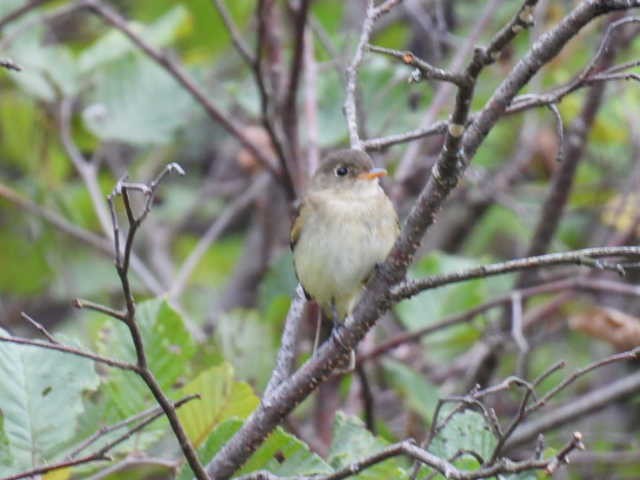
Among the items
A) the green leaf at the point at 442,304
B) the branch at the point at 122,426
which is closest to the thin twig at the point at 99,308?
the branch at the point at 122,426

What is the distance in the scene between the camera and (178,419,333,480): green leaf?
7.63 ft

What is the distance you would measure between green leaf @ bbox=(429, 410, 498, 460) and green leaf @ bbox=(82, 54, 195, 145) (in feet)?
7.45

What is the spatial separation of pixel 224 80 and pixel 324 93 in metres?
1.80

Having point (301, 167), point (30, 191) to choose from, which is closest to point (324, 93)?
point (301, 167)

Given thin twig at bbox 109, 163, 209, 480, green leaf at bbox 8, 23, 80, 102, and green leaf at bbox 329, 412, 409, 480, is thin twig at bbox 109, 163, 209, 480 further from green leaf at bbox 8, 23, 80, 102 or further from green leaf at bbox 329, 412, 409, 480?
green leaf at bbox 8, 23, 80, 102

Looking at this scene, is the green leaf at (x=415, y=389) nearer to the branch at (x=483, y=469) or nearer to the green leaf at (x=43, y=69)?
the green leaf at (x=43, y=69)

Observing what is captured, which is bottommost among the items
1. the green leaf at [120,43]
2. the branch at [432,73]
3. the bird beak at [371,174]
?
the branch at [432,73]

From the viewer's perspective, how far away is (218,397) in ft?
→ 8.59

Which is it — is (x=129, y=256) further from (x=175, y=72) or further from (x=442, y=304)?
(x=442, y=304)

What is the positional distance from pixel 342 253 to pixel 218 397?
0.79m

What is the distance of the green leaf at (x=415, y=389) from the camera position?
3660 millimetres

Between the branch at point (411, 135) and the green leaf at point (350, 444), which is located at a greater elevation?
the branch at point (411, 135)

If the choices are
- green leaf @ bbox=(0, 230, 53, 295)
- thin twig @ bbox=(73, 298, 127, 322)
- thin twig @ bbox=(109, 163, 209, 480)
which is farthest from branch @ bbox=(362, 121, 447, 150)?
green leaf @ bbox=(0, 230, 53, 295)

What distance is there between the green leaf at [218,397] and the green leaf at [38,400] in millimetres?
229
